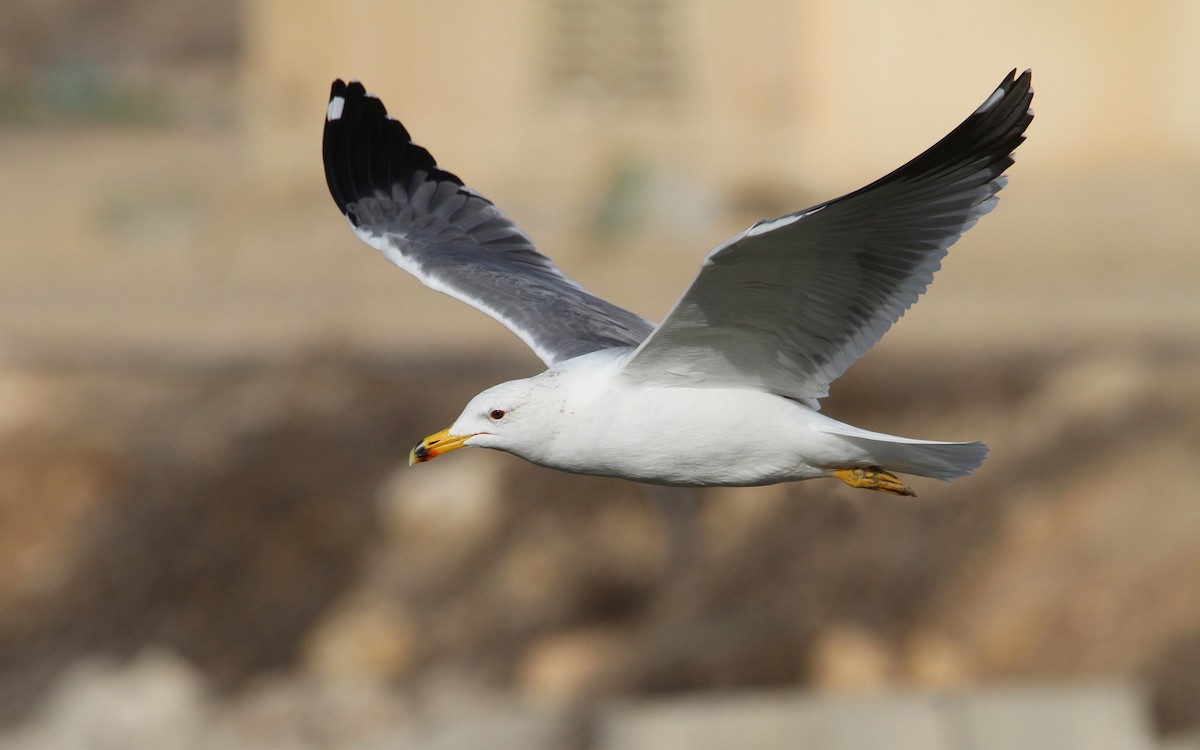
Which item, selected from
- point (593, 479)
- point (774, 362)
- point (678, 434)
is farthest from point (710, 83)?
point (678, 434)

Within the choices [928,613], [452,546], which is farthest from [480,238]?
[452,546]

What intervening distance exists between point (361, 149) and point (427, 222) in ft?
1.29

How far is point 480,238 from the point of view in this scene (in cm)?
Answer: 667

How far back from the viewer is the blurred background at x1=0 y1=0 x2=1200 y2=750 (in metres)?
11.7

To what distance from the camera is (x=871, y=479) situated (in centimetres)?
514

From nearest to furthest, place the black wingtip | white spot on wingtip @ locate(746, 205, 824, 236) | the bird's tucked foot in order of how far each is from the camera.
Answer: white spot on wingtip @ locate(746, 205, 824, 236) < the bird's tucked foot < the black wingtip

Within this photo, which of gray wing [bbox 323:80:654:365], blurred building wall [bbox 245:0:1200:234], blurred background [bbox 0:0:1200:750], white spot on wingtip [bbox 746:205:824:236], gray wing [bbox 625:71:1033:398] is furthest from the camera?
blurred building wall [bbox 245:0:1200:234]

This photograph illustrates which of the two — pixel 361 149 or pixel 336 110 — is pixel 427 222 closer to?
pixel 361 149

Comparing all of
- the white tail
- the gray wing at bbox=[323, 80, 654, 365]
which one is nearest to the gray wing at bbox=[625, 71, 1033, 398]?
the white tail

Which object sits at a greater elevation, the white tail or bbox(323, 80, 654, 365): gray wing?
bbox(323, 80, 654, 365): gray wing

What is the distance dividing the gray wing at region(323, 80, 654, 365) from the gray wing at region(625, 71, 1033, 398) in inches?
43.7

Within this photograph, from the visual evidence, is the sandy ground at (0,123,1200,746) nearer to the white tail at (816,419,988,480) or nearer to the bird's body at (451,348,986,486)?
the white tail at (816,419,988,480)

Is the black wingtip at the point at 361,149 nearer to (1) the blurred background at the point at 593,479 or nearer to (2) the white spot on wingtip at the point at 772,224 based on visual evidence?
(2) the white spot on wingtip at the point at 772,224

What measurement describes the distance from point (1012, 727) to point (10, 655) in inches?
329
